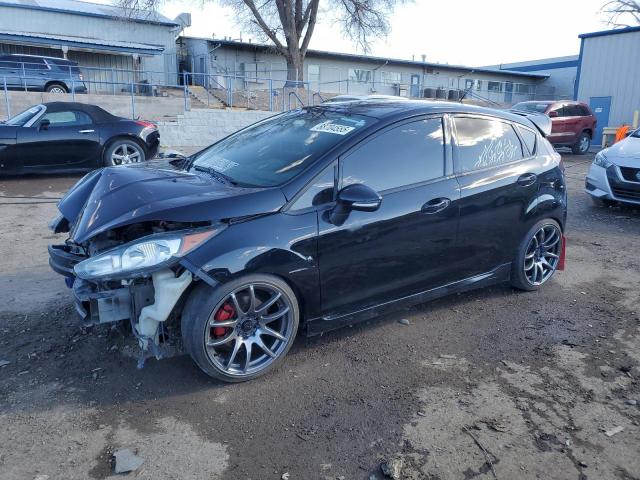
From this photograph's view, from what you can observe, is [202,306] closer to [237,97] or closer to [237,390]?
[237,390]

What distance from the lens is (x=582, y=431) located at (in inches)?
113

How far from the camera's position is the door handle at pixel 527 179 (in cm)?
442

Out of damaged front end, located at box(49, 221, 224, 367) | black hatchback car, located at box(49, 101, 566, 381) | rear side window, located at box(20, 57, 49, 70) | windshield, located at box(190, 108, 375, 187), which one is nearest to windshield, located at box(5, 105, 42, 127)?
black hatchback car, located at box(49, 101, 566, 381)

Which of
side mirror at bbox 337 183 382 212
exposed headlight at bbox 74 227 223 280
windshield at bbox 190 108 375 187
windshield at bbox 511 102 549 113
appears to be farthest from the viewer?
windshield at bbox 511 102 549 113

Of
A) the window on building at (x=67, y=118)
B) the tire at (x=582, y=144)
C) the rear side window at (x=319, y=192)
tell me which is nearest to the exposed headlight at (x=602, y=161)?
the rear side window at (x=319, y=192)

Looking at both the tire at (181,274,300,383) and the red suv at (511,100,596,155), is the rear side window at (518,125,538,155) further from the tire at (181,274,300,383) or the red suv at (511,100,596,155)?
the red suv at (511,100,596,155)

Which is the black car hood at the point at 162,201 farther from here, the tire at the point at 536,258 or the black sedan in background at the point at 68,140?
the black sedan in background at the point at 68,140

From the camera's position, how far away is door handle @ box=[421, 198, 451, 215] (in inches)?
148

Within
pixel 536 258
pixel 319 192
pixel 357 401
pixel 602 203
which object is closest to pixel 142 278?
pixel 319 192

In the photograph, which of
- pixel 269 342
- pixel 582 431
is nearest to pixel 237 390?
pixel 269 342

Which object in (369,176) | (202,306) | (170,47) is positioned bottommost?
(202,306)

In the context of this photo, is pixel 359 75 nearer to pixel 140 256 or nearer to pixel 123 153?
pixel 123 153

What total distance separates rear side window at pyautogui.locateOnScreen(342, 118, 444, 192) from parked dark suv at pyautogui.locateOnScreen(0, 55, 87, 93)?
754 inches

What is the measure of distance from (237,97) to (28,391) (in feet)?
75.8
